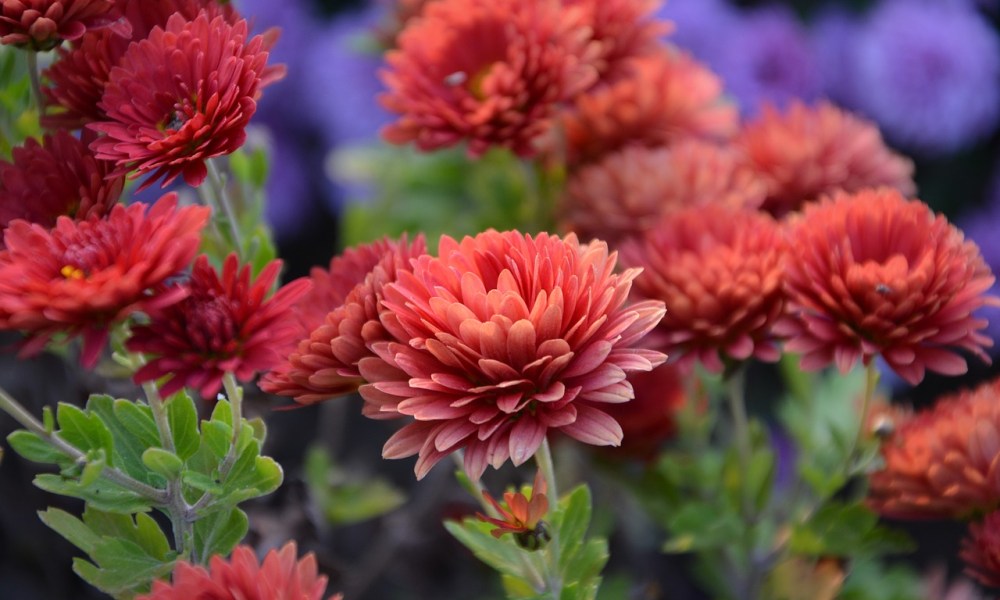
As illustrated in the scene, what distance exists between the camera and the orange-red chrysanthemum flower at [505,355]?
19.2 inches

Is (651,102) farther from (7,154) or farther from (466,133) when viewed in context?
(7,154)

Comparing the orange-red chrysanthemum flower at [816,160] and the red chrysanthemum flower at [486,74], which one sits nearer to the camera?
the red chrysanthemum flower at [486,74]

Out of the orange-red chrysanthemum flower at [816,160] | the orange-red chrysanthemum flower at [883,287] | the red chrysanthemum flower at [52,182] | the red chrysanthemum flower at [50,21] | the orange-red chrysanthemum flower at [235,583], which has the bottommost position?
the orange-red chrysanthemum flower at [816,160]

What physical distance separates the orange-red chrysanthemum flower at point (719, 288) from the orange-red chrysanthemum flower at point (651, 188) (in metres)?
0.09

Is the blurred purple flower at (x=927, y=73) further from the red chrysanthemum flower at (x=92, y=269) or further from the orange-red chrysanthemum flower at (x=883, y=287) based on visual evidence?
the red chrysanthemum flower at (x=92, y=269)

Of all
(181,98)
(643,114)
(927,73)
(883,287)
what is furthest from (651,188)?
(927,73)

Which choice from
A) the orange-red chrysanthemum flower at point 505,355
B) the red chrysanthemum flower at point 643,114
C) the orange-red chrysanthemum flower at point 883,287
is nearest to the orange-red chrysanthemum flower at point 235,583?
the orange-red chrysanthemum flower at point 505,355

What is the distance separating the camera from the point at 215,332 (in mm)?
499

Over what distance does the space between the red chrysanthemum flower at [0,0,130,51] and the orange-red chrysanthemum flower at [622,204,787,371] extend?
358 millimetres

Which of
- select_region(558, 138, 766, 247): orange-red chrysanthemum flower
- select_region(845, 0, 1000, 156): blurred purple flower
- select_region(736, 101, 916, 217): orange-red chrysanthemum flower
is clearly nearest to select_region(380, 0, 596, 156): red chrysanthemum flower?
select_region(558, 138, 766, 247): orange-red chrysanthemum flower

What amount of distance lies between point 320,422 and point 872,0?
988 mm

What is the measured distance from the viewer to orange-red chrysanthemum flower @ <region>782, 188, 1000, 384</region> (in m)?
0.57

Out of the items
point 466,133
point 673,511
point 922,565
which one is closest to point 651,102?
point 466,133

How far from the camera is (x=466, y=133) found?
2.27ft
